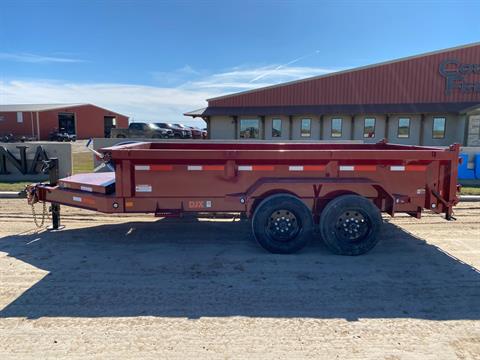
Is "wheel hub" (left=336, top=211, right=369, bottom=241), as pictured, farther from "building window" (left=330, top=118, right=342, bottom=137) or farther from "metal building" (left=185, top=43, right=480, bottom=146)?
"building window" (left=330, top=118, right=342, bottom=137)

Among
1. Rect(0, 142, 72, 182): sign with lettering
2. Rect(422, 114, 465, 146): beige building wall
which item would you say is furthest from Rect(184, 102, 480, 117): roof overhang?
Rect(0, 142, 72, 182): sign with lettering

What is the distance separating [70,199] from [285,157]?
3.66m

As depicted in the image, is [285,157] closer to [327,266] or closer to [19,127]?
[327,266]

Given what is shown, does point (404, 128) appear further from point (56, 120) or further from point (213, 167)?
point (56, 120)

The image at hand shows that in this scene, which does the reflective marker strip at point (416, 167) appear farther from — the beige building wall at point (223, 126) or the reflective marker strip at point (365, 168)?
the beige building wall at point (223, 126)

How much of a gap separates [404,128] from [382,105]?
2.25m

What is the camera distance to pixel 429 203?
517 centimetres

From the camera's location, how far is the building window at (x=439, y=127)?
23002mm

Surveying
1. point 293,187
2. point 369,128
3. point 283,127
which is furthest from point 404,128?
point 293,187

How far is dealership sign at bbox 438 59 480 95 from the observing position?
22.8 meters

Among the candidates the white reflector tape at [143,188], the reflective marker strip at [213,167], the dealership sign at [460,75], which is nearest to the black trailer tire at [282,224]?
the reflective marker strip at [213,167]

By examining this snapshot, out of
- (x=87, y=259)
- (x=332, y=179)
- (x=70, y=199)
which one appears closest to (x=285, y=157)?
(x=332, y=179)

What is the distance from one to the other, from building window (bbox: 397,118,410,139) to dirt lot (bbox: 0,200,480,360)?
19418 millimetres

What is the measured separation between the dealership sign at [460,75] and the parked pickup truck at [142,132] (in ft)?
72.3
